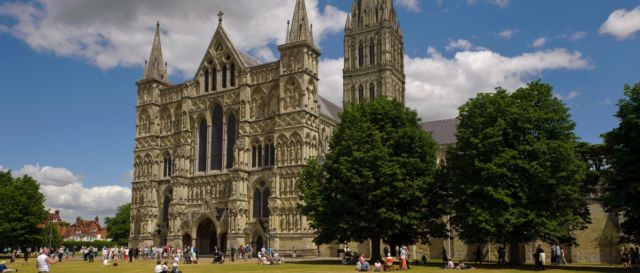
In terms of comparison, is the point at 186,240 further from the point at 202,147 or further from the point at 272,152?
the point at 272,152

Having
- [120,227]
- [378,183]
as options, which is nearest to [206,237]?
[378,183]

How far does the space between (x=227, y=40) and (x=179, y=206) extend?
19809 millimetres

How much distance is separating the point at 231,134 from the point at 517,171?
36.7 metres

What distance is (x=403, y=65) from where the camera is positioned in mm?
102562

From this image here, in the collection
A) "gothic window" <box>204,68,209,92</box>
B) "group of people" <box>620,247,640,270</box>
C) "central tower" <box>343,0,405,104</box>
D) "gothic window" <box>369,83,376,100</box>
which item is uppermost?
"central tower" <box>343,0,405,104</box>

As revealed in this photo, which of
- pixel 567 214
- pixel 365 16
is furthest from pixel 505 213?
pixel 365 16

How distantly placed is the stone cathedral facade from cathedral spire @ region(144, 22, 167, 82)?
149 mm

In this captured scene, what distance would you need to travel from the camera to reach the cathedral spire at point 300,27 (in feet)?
209

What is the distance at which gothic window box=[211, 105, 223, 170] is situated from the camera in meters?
67.1

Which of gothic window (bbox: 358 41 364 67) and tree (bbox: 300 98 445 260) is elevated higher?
gothic window (bbox: 358 41 364 67)

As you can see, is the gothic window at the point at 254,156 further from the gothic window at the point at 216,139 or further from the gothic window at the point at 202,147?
the gothic window at the point at 202,147

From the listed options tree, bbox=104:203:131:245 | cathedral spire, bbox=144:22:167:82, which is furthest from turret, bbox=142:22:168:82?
tree, bbox=104:203:131:245

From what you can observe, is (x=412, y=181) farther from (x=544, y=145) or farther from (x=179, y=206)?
(x=179, y=206)

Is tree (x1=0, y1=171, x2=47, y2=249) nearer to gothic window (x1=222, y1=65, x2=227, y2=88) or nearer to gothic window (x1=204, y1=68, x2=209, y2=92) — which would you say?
gothic window (x1=204, y1=68, x2=209, y2=92)
